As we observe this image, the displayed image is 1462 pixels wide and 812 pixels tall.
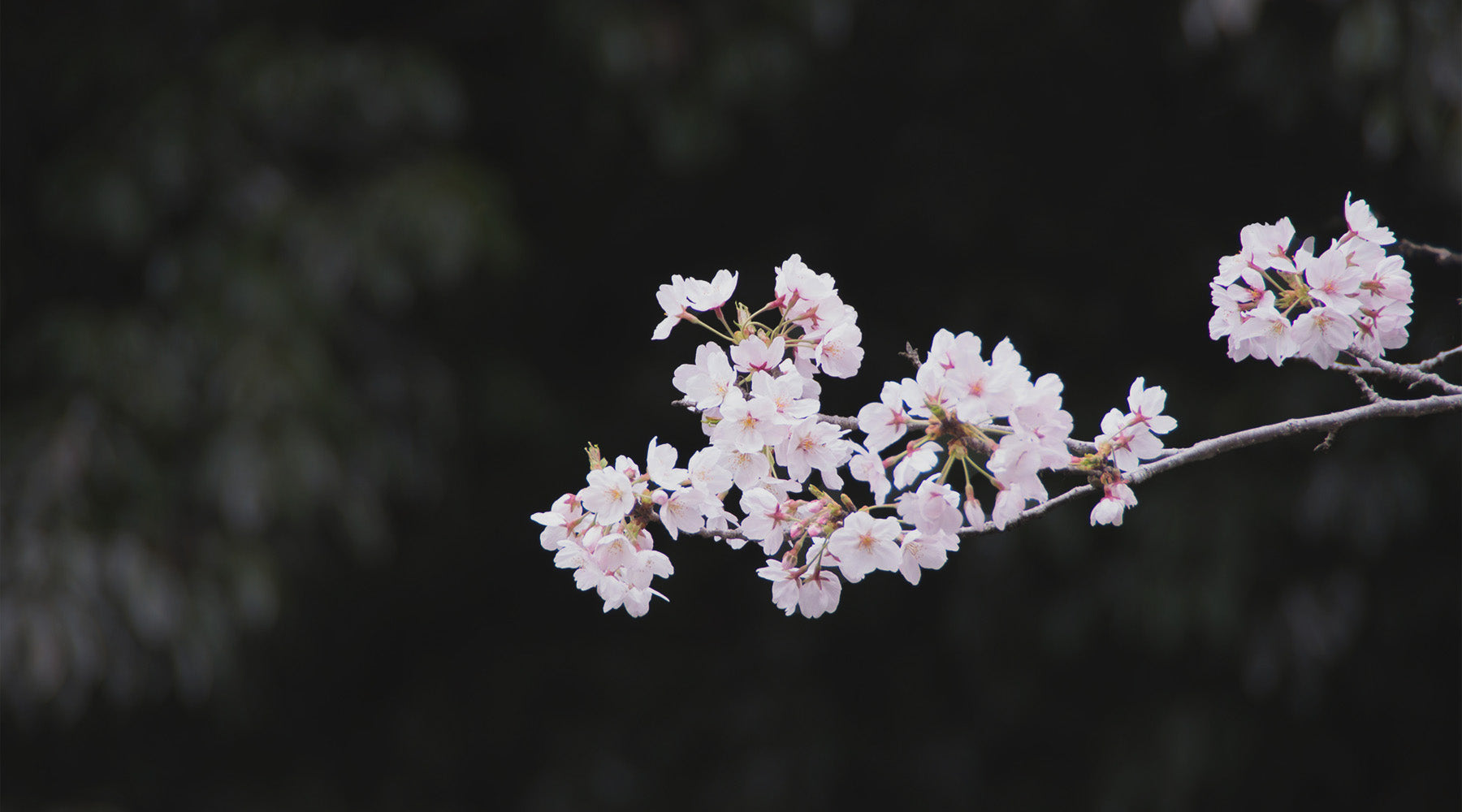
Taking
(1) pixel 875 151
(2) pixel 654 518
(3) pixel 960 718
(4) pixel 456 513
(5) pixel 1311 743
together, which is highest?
(1) pixel 875 151

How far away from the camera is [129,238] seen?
8.64 feet

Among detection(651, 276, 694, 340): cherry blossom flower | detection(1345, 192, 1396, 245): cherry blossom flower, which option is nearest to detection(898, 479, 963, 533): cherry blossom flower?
detection(651, 276, 694, 340): cherry blossom flower

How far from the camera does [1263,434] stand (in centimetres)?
79

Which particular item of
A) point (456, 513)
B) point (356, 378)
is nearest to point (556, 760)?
point (456, 513)

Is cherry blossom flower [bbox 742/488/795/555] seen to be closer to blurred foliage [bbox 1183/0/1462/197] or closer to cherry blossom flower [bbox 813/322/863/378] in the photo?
cherry blossom flower [bbox 813/322/863/378]

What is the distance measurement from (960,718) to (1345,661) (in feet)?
2.82

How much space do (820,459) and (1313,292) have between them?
35 cm

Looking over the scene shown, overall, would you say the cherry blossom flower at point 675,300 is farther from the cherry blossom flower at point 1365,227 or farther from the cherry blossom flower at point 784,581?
the cherry blossom flower at point 1365,227

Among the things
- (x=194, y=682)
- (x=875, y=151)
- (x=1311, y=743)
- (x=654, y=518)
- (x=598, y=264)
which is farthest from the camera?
(x=598, y=264)

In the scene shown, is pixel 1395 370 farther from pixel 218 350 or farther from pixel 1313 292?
pixel 218 350

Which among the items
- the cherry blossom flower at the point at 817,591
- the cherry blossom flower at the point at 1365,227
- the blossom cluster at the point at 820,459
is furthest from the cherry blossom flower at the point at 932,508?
the cherry blossom flower at the point at 1365,227

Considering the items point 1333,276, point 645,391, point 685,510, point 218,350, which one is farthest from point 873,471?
point 645,391

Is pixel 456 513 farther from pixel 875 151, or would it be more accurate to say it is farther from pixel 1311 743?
pixel 1311 743

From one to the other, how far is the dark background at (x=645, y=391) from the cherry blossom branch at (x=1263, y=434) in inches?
64.7
